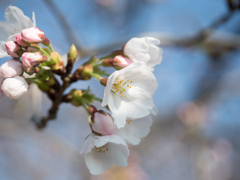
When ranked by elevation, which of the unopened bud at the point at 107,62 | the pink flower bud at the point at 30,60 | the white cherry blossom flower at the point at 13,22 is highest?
the white cherry blossom flower at the point at 13,22

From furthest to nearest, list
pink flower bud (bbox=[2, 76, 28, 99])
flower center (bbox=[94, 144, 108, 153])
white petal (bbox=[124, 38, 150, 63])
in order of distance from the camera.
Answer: flower center (bbox=[94, 144, 108, 153]) < white petal (bbox=[124, 38, 150, 63]) < pink flower bud (bbox=[2, 76, 28, 99])

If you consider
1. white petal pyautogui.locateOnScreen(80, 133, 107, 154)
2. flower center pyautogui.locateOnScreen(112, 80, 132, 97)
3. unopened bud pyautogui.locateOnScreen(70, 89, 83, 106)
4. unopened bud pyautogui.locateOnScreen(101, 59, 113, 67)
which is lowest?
white petal pyautogui.locateOnScreen(80, 133, 107, 154)

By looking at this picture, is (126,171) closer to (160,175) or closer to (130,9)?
(160,175)

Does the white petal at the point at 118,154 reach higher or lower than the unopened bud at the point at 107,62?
lower

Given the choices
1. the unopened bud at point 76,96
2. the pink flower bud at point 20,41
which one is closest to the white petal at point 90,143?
the unopened bud at point 76,96

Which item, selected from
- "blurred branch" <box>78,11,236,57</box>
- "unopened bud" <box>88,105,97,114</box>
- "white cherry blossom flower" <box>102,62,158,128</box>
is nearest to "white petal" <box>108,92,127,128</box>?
"white cherry blossom flower" <box>102,62,158,128</box>

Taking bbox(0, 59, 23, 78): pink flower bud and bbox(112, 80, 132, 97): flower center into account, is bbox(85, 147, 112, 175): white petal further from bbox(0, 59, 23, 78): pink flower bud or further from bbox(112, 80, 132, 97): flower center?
bbox(0, 59, 23, 78): pink flower bud

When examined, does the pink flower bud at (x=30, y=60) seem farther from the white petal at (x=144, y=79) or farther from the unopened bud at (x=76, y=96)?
the white petal at (x=144, y=79)

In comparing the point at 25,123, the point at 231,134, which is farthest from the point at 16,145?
the point at 231,134
